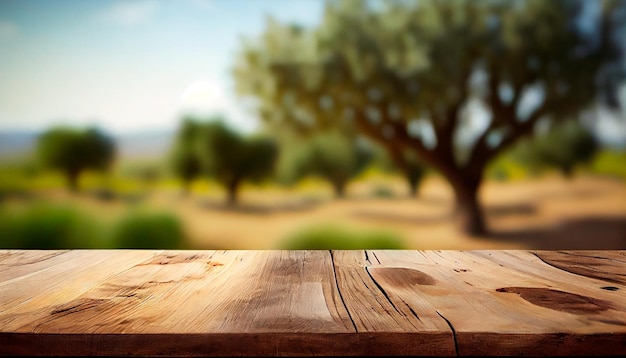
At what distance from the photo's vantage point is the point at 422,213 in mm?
4207

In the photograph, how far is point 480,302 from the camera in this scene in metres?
0.60

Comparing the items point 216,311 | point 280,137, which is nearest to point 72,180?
point 280,137

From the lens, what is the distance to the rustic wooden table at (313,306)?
495mm

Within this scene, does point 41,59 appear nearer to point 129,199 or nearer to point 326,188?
point 129,199

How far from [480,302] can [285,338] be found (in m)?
0.24

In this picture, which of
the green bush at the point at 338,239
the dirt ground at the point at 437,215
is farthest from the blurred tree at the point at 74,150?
the green bush at the point at 338,239

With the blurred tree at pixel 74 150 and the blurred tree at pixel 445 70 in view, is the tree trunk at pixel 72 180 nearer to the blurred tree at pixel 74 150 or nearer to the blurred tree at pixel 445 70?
the blurred tree at pixel 74 150

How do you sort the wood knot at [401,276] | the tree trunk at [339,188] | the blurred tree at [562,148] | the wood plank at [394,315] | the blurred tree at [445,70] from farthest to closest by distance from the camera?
1. the tree trunk at [339,188]
2. the blurred tree at [562,148]
3. the blurred tree at [445,70]
4. the wood knot at [401,276]
5. the wood plank at [394,315]

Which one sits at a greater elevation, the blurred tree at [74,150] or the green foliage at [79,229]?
the blurred tree at [74,150]

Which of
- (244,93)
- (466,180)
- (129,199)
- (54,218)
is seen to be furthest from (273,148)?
(54,218)

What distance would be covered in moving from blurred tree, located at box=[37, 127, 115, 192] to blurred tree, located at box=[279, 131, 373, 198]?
1.46m

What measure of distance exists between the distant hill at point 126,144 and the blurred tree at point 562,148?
2928mm

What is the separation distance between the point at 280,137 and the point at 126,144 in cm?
126

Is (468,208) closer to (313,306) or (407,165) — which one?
→ (407,165)
